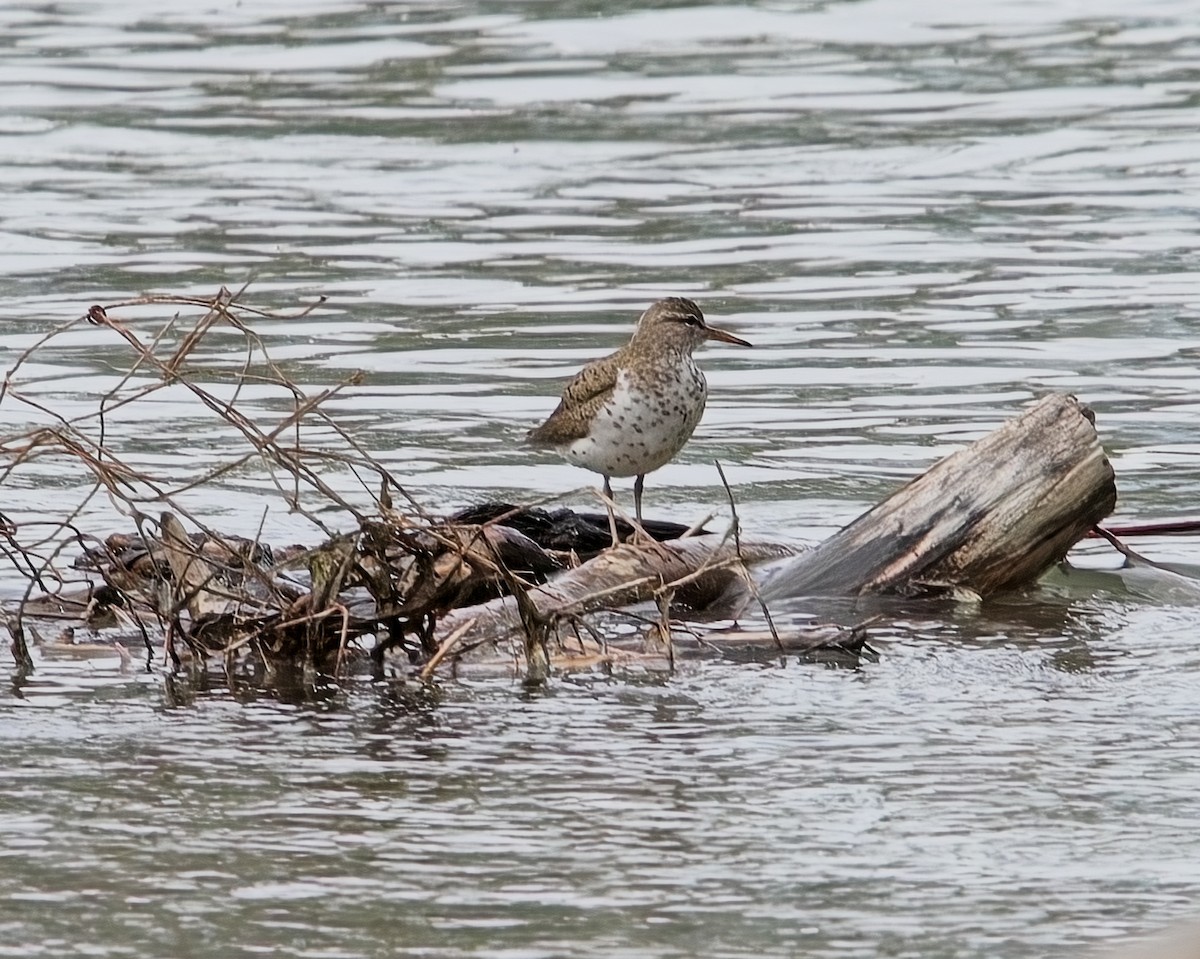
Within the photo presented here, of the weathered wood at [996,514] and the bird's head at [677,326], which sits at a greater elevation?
the bird's head at [677,326]

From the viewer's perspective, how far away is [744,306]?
13281mm

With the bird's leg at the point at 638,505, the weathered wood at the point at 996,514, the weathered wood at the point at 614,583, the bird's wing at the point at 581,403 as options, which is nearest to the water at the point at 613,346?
the weathered wood at the point at 996,514

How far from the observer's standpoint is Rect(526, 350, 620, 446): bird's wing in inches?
346

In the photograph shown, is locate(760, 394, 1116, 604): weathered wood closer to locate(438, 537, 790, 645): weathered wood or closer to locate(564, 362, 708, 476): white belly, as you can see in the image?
locate(438, 537, 790, 645): weathered wood

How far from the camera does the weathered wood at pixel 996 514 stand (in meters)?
8.00

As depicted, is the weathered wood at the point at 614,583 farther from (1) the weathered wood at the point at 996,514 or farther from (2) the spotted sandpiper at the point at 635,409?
(2) the spotted sandpiper at the point at 635,409

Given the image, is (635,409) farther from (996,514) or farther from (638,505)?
(996,514)

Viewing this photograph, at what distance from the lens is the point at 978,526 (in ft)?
26.3

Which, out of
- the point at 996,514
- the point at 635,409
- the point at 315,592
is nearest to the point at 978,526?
the point at 996,514

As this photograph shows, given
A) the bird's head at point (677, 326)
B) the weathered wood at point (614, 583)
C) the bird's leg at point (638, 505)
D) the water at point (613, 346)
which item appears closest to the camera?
the water at point (613, 346)

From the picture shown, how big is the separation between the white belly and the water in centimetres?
53

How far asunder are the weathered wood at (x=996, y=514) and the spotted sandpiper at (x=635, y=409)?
2.83 ft

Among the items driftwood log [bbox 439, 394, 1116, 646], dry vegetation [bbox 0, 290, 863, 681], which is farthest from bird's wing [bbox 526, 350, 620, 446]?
dry vegetation [bbox 0, 290, 863, 681]

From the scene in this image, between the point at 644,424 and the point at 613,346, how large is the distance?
3631 mm
